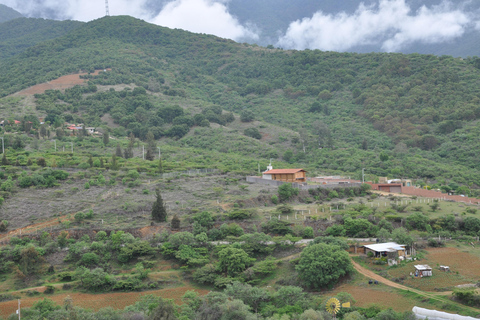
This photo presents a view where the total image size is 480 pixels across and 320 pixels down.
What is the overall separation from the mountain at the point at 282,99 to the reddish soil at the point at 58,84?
7.86 ft

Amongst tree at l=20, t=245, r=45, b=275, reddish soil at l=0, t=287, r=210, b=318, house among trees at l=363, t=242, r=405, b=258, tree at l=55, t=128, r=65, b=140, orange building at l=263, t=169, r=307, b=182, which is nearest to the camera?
reddish soil at l=0, t=287, r=210, b=318

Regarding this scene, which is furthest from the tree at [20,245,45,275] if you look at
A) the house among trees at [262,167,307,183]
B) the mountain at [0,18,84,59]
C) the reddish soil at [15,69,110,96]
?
the mountain at [0,18,84,59]

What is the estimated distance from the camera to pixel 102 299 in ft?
102

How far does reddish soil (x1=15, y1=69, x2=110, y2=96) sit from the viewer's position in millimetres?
99156

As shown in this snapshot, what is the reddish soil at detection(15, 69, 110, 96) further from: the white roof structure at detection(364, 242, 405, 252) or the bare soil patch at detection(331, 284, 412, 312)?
the bare soil patch at detection(331, 284, 412, 312)

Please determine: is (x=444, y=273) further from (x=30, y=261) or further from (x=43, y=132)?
(x=43, y=132)

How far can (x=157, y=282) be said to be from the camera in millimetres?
33250

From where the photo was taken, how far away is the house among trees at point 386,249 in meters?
32.7

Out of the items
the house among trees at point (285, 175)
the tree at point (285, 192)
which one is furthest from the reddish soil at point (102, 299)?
the house among trees at point (285, 175)

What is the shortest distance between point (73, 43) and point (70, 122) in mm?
62900

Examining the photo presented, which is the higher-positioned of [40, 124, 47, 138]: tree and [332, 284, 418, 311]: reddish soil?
[40, 124, 47, 138]: tree

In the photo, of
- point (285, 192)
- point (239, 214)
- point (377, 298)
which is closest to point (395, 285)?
Result: point (377, 298)

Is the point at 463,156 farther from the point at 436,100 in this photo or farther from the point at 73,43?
the point at 73,43

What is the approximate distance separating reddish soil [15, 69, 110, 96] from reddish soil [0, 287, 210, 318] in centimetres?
7622
